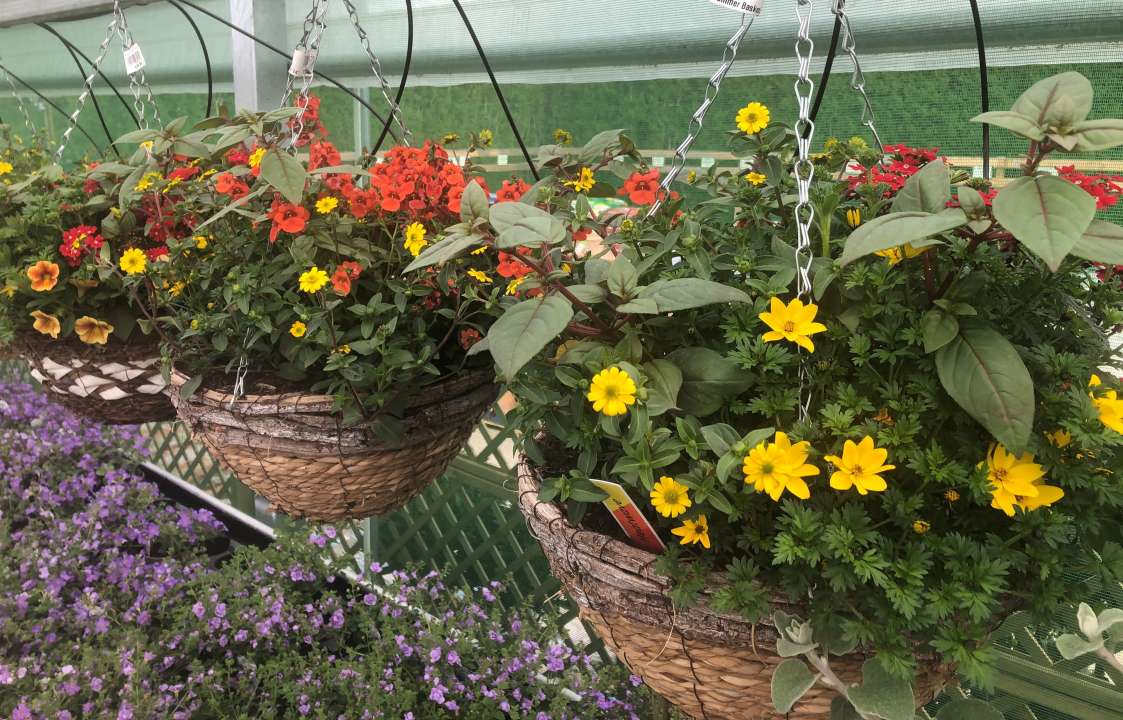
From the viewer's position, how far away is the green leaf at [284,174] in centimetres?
75

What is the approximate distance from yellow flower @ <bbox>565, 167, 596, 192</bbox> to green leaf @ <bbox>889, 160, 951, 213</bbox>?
35 cm

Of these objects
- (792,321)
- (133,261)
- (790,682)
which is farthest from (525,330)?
(133,261)

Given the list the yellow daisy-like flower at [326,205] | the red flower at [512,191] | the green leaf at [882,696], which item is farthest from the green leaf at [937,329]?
the yellow daisy-like flower at [326,205]

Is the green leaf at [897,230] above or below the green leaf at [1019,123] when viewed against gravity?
below

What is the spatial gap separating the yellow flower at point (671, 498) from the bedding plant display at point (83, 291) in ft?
2.46

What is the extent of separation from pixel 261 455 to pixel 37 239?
0.57 metres

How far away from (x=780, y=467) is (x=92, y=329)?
3.15 feet

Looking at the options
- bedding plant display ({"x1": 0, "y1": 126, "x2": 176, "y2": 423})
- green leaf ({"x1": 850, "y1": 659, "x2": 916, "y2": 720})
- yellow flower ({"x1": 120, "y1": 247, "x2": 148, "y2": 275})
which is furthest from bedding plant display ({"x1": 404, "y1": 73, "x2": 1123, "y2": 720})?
bedding plant display ({"x1": 0, "y1": 126, "x2": 176, "y2": 423})

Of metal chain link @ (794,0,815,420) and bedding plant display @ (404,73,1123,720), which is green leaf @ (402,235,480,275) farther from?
metal chain link @ (794,0,815,420)

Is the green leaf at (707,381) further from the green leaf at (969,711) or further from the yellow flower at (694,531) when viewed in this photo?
the green leaf at (969,711)

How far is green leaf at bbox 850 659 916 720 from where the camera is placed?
52cm

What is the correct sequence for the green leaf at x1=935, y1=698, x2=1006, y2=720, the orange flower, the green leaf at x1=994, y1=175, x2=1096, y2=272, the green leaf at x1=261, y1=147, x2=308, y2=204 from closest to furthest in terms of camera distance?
1. the green leaf at x1=994, y1=175, x2=1096, y2=272
2. the green leaf at x1=935, y1=698, x2=1006, y2=720
3. the green leaf at x1=261, y1=147, x2=308, y2=204
4. the orange flower

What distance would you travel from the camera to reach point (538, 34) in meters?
1.38

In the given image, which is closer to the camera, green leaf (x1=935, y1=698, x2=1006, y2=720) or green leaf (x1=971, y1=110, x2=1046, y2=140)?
green leaf (x1=971, y1=110, x2=1046, y2=140)
